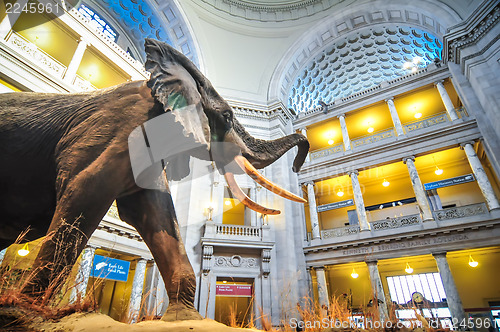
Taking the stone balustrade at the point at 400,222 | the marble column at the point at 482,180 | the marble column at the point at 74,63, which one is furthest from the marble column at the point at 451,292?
the marble column at the point at 74,63

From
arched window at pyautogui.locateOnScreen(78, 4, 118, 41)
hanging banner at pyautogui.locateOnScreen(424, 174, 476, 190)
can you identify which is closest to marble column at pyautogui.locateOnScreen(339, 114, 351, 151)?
hanging banner at pyautogui.locateOnScreen(424, 174, 476, 190)

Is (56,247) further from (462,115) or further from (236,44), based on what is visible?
(236,44)

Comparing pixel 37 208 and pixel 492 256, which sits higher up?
pixel 492 256

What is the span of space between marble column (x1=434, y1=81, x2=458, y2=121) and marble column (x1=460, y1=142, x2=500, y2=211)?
1.65 meters

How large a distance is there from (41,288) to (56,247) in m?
→ 0.20

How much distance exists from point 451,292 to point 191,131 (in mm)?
13520

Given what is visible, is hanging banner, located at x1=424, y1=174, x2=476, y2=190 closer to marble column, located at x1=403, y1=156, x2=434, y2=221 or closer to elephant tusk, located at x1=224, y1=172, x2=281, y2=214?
marble column, located at x1=403, y1=156, x2=434, y2=221

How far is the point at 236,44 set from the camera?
19.9 m

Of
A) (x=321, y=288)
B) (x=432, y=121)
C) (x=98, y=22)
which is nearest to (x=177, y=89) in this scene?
(x=321, y=288)

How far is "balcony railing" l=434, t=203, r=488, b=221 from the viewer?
453 inches

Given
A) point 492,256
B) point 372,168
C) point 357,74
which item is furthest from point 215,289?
point 357,74

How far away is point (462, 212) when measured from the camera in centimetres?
1188

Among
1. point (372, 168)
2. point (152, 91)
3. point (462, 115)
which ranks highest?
point (462, 115)

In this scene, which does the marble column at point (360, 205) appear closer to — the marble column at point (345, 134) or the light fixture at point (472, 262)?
the marble column at point (345, 134)
